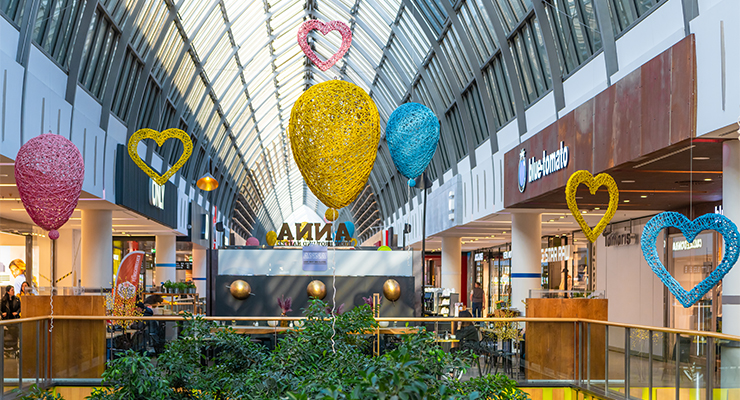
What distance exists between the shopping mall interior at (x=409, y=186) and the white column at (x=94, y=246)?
0.05m

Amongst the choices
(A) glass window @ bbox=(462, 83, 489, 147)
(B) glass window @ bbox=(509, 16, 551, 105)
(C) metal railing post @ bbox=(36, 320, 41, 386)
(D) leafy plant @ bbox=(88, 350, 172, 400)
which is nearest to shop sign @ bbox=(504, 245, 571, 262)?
(A) glass window @ bbox=(462, 83, 489, 147)

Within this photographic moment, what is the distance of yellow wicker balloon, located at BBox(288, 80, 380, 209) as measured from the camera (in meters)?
6.39

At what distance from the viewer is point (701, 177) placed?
34.6ft

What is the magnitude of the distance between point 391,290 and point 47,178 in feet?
22.8

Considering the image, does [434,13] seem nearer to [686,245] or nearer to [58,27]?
[686,245]

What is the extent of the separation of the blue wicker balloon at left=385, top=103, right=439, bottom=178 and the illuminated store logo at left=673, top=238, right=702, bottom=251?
266 inches

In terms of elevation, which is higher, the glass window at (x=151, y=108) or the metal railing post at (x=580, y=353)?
the glass window at (x=151, y=108)

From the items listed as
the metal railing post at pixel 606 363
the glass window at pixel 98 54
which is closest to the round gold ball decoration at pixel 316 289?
the metal railing post at pixel 606 363

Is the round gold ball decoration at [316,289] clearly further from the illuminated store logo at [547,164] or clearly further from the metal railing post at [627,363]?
the metal railing post at [627,363]

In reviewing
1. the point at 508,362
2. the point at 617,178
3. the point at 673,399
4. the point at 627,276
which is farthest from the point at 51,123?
the point at 627,276

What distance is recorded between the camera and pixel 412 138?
29.8ft

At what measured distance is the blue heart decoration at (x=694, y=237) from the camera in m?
6.60

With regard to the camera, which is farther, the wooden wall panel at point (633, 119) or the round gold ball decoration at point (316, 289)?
the round gold ball decoration at point (316, 289)

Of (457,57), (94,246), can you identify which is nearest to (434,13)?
(457,57)
